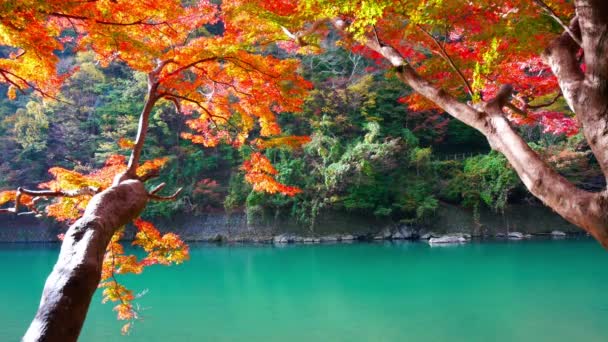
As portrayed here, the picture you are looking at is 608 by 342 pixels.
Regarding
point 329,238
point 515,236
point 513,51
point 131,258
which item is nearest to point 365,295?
point 131,258

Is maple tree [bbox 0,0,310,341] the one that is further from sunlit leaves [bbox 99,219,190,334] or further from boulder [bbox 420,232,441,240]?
boulder [bbox 420,232,441,240]

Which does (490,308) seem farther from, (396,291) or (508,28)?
(508,28)

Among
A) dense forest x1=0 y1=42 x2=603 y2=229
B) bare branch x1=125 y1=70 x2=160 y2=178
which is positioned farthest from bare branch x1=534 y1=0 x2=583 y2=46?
dense forest x1=0 y1=42 x2=603 y2=229

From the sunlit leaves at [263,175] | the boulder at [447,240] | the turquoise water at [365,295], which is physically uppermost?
the sunlit leaves at [263,175]

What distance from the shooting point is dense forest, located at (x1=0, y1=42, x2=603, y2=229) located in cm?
1342

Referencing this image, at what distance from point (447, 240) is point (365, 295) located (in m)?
6.26

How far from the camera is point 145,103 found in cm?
382

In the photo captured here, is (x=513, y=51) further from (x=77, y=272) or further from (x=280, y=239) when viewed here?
(x=280, y=239)

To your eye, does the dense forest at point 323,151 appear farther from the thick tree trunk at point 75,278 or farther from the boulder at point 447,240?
the thick tree trunk at point 75,278

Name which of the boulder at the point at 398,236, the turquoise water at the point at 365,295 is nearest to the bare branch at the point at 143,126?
the turquoise water at the point at 365,295

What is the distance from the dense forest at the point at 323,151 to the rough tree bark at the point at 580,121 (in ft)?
31.2

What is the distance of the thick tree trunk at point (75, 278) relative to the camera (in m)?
1.47

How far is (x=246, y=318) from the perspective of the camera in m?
6.51

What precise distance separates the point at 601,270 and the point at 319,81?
10.4m
